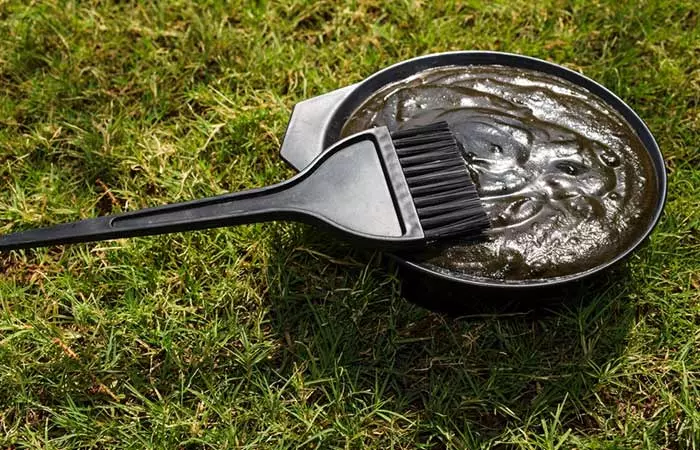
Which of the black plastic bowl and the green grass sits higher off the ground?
the black plastic bowl

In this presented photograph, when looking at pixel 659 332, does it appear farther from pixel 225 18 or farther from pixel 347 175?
pixel 225 18

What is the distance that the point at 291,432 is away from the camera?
81.7 inches

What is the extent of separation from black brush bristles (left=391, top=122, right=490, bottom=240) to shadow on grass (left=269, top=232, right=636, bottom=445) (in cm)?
18

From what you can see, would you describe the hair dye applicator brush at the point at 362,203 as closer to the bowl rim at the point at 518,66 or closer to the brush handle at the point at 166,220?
the brush handle at the point at 166,220

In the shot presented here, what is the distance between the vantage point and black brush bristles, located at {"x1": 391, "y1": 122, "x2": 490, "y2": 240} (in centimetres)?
208

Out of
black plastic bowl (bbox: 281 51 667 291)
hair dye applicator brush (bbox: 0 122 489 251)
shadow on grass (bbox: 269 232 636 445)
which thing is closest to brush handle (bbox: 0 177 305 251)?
hair dye applicator brush (bbox: 0 122 489 251)

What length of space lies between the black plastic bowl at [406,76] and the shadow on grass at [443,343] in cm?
9

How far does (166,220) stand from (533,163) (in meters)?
1.10

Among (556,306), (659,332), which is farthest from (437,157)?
(659,332)

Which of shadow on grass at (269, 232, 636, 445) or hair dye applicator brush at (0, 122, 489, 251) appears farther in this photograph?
shadow on grass at (269, 232, 636, 445)

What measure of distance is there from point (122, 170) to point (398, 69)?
1048mm

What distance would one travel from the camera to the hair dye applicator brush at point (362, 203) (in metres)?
2.01

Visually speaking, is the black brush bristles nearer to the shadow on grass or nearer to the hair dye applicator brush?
the hair dye applicator brush

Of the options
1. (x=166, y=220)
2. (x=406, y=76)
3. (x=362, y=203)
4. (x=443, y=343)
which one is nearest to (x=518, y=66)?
(x=406, y=76)
